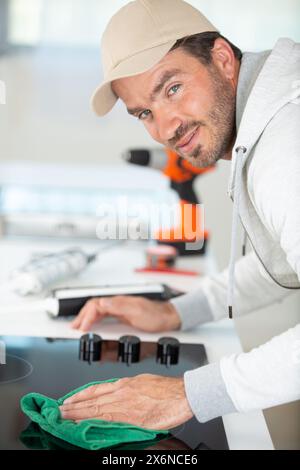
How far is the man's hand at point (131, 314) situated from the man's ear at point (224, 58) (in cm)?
44

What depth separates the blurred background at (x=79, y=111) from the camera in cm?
105

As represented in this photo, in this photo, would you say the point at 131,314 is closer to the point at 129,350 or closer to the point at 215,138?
the point at 129,350

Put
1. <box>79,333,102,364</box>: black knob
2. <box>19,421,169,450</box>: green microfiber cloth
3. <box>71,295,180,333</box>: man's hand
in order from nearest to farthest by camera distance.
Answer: <box>19,421,169,450</box>: green microfiber cloth < <box>79,333,102,364</box>: black knob < <box>71,295,180,333</box>: man's hand

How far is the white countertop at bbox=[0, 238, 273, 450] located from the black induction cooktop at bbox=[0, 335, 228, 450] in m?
0.04

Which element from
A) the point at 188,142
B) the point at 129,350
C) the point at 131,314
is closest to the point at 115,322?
the point at 131,314

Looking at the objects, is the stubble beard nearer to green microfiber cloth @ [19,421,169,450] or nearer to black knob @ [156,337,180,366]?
black knob @ [156,337,180,366]

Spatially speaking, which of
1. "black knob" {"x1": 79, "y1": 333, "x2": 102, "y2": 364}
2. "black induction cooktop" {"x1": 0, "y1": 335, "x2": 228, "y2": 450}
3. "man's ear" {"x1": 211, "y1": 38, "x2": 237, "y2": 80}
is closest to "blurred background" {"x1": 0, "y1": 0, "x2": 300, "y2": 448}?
"man's ear" {"x1": 211, "y1": 38, "x2": 237, "y2": 80}

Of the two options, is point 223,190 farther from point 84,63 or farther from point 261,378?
point 261,378

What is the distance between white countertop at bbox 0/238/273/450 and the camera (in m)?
0.86

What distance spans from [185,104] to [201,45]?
0.32 ft

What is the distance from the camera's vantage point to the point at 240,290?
126 centimetres

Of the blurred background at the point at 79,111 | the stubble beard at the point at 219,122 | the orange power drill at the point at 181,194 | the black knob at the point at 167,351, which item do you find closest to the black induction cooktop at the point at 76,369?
the black knob at the point at 167,351

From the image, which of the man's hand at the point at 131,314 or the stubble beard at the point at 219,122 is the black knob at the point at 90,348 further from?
the stubble beard at the point at 219,122
